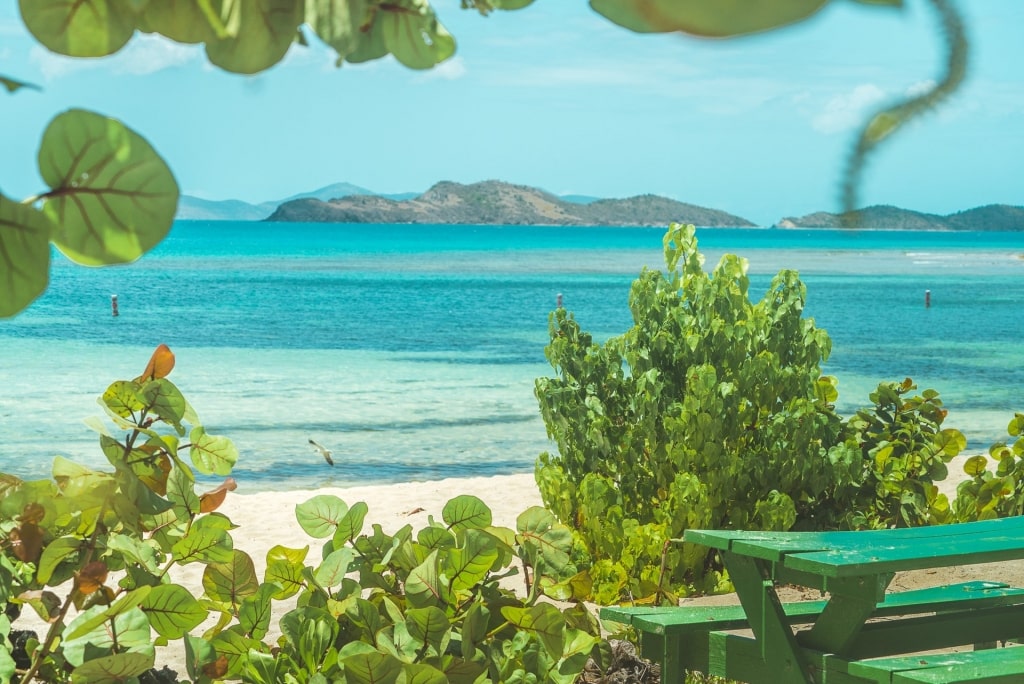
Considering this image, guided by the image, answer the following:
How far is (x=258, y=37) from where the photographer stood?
15.9 inches

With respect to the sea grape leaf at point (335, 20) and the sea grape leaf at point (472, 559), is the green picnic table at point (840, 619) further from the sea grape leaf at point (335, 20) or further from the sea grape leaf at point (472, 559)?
the sea grape leaf at point (335, 20)

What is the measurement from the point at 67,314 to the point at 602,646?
34826 millimetres

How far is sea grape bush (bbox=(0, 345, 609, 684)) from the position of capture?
1.94 metres

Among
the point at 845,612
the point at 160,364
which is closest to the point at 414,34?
the point at 160,364

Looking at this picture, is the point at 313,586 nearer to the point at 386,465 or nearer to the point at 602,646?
the point at 602,646

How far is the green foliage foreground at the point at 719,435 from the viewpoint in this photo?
4.58 m

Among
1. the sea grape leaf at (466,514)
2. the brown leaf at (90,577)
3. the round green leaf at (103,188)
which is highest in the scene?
the round green leaf at (103,188)

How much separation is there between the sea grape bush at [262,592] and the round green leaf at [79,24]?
1427 millimetres

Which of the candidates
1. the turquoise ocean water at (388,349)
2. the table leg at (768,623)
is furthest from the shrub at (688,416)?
the table leg at (768,623)

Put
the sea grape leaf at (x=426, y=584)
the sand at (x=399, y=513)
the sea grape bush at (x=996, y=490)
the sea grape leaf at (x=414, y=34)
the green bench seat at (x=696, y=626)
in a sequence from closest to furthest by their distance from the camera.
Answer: the sea grape leaf at (x=414, y=34) → the sea grape leaf at (x=426, y=584) → the green bench seat at (x=696, y=626) → the sea grape bush at (x=996, y=490) → the sand at (x=399, y=513)

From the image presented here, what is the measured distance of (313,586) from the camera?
260cm

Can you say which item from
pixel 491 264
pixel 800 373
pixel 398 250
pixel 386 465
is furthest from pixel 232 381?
pixel 398 250

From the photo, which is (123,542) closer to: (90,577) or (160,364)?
(90,577)

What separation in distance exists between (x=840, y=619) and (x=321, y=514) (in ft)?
4.65
